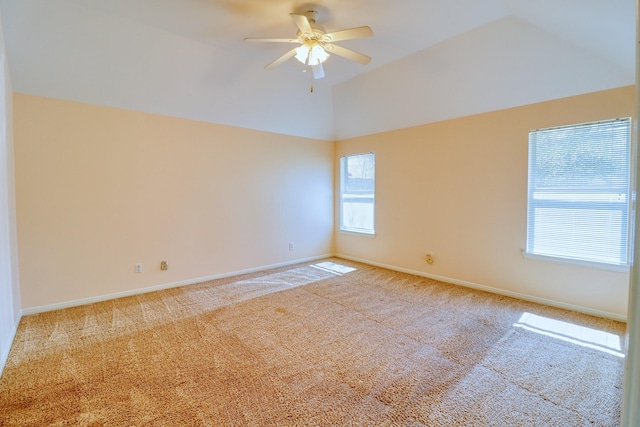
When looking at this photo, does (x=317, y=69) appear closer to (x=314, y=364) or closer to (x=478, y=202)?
(x=478, y=202)

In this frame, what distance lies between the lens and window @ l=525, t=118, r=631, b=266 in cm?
294

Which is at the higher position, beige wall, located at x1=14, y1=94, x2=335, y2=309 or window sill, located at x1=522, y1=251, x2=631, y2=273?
beige wall, located at x1=14, y1=94, x2=335, y2=309

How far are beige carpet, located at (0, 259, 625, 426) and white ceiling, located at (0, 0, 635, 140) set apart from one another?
247cm

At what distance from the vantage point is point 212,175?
4.38 metres

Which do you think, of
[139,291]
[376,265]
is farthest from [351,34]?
[139,291]

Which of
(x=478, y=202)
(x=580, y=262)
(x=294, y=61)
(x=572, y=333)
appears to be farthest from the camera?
(x=478, y=202)

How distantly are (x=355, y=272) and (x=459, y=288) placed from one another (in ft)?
5.11

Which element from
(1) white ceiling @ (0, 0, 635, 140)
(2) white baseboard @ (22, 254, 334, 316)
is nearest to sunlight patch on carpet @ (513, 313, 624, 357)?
(1) white ceiling @ (0, 0, 635, 140)

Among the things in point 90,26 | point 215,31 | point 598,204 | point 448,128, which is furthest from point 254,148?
point 598,204

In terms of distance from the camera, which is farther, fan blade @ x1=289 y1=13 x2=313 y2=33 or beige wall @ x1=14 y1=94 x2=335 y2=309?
beige wall @ x1=14 y1=94 x2=335 y2=309

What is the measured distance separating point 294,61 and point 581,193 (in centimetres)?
362

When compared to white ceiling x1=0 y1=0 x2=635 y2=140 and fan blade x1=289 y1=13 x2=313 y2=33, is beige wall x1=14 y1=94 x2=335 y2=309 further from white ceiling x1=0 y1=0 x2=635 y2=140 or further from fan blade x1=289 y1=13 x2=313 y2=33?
fan blade x1=289 y1=13 x2=313 y2=33

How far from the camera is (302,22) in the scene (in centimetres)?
236

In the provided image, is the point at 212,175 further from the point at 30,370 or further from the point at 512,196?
the point at 512,196
